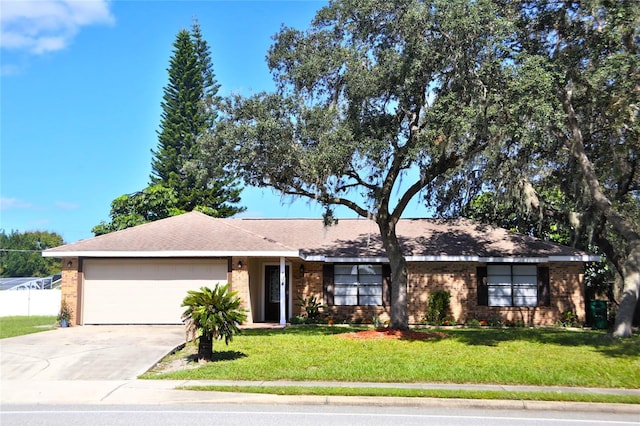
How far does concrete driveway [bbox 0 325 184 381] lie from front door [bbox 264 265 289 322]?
535 cm

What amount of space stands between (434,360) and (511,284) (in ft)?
35.5

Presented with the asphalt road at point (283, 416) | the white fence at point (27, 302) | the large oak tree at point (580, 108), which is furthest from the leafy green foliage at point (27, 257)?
the asphalt road at point (283, 416)

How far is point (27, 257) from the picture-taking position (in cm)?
7519

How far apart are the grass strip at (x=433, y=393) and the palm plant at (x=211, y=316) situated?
221 cm

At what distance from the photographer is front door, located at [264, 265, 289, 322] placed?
23375mm

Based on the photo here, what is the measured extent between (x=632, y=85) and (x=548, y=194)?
12411 millimetres

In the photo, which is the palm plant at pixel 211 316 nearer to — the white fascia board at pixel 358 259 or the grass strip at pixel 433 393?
the grass strip at pixel 433 393

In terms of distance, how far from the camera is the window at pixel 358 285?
22.5 metres

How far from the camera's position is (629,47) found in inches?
589

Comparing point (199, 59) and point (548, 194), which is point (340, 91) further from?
point (199, 59)

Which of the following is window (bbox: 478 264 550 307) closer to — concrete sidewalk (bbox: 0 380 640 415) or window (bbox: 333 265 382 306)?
window (bbox: 333 265 382 306)

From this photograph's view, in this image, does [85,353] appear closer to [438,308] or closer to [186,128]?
[438,308]

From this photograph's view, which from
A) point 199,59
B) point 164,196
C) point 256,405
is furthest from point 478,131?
point 199,59

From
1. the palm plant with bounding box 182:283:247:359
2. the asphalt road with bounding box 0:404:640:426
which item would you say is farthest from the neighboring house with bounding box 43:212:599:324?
the asphalt road with bounding box 0:404:640:426
